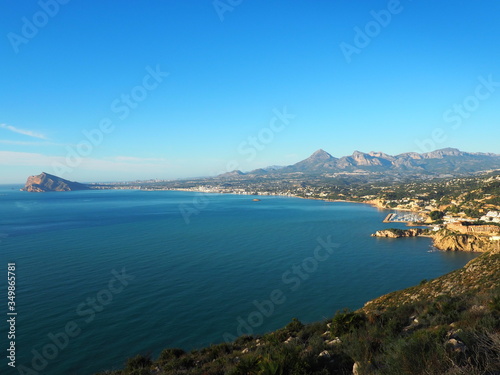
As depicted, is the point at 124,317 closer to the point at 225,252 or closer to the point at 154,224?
the point at 225,252

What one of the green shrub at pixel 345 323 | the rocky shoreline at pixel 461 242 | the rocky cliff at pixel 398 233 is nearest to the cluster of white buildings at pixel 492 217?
the rocky cliff at pixel 398 233

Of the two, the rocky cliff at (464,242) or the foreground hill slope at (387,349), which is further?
the rocky cliff at (464,242)

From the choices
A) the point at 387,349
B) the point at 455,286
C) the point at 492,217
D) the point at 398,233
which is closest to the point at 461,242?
the point at 398,233

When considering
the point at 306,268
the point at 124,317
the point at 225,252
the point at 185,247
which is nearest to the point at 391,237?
the point at 306,268

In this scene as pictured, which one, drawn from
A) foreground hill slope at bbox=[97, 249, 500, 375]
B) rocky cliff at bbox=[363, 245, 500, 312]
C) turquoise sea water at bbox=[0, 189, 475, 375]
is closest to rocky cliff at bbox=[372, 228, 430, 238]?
turquoise sea water at bbox=[0, 189, 475, 375]

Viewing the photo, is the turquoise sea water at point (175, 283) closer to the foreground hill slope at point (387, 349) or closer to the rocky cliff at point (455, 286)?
the rocky cliff at point (455, 286)

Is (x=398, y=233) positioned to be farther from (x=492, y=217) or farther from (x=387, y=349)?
(x=387, y=349)

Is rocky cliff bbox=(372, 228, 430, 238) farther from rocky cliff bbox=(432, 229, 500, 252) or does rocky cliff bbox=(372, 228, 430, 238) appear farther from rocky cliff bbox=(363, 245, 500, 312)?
rocky cliff bbox=(363, 245, 500, 312)
